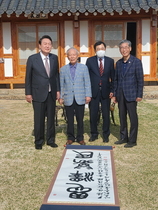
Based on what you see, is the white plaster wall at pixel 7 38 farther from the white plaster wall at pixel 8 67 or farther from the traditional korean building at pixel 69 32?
the white plaster wall at pixel 8 67

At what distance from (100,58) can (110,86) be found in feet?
1.72

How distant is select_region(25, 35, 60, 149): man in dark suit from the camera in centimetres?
449

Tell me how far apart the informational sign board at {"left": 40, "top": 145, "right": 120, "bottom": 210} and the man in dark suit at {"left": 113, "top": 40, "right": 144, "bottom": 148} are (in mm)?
712

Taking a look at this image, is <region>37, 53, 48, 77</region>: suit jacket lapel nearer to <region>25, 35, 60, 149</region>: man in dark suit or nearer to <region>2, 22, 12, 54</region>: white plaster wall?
<region>25, 35, 60, 149</region>: man in dark suit

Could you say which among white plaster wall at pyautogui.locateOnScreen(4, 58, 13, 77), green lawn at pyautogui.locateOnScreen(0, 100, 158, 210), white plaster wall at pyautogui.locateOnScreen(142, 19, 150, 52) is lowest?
green lawn at pyautogui.locateOnScreen(0, 100, 158, 210)

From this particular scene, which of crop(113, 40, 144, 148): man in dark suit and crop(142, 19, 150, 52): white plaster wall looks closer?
crop(113, 40, 144, 148): man in dark suit

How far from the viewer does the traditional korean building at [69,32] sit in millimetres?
9789

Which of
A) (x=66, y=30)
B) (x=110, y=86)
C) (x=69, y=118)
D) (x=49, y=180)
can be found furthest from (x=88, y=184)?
(x=66, y=30)

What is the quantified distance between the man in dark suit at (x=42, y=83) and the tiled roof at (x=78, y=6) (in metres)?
5.01

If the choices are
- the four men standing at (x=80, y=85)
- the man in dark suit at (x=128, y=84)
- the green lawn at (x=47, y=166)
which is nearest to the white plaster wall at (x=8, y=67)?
the green lawn at (x=47, y=166)

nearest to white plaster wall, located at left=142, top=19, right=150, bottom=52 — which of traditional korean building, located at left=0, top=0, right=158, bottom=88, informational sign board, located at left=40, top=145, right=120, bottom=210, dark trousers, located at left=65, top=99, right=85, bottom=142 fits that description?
traditional korean building, located at left=0, top=0, right=158, bottom=88

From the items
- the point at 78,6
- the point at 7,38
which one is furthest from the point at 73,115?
the point at 7,38

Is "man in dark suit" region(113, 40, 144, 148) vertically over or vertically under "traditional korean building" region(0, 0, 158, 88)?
under

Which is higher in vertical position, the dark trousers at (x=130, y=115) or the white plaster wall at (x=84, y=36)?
the white plaster wall at (x=84, y=36)
